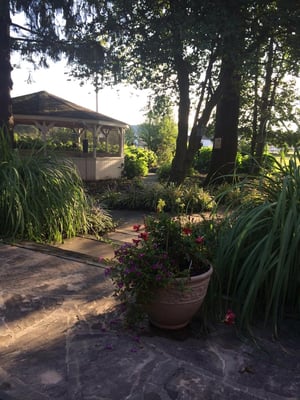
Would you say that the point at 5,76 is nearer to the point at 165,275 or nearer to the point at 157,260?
the point at 157,260

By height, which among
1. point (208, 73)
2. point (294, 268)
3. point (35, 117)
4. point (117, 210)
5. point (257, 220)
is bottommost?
point (117, 210)

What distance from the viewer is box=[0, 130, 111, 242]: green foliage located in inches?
170

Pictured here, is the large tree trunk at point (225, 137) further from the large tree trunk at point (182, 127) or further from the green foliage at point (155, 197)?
the green foliage at point (155, 197)

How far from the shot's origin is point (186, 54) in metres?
8.22

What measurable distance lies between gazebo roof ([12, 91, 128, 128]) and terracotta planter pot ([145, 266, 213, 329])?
11052 millimetres

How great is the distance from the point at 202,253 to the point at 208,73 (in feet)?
24.9

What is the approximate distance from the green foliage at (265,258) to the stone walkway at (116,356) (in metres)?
0.18

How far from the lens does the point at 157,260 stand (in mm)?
2111

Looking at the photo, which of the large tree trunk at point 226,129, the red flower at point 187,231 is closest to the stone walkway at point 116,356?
the red flower at point 187,231

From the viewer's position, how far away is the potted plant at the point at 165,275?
2043 mm

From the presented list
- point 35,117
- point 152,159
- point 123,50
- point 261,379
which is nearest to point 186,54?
point 123,50

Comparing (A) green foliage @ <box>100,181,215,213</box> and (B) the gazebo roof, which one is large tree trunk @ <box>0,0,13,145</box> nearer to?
(A) green foliage @ <box>100,181,215,213</box>

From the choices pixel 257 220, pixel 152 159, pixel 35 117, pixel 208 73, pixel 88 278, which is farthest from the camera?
pixel 152 159

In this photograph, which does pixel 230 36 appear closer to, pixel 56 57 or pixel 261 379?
pixel 56 57
